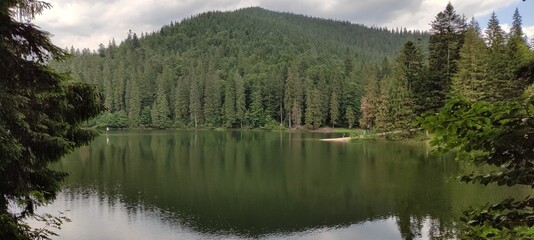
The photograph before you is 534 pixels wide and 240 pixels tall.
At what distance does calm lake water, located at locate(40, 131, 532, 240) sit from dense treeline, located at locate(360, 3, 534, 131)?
16.2 metres

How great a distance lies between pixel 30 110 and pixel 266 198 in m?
19.8

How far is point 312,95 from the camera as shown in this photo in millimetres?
102875

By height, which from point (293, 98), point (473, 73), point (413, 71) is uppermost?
point (413, 71)

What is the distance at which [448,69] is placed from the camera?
60.2 m

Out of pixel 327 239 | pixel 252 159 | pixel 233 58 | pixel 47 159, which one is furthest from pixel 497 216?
pixel 233 58

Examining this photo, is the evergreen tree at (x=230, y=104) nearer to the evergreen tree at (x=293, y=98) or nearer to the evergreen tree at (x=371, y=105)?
the evergreen tree at (x=293, y=98)

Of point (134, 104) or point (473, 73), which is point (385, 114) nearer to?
point (473, 73)

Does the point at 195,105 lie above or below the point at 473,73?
below

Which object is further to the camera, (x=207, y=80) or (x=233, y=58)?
(x=233, y=58)

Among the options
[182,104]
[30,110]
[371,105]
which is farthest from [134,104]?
[30,110]

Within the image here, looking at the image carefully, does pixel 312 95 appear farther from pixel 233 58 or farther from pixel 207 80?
pixel 233 58

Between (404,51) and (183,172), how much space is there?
4516 centimetres

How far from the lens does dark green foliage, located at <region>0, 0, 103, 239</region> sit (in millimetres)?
5797

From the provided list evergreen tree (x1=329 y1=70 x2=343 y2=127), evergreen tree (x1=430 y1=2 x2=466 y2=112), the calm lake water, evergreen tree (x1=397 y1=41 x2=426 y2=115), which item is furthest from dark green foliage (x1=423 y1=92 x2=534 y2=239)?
evergreen tree (x1=329 y1=70 x2=343 y2=127)
